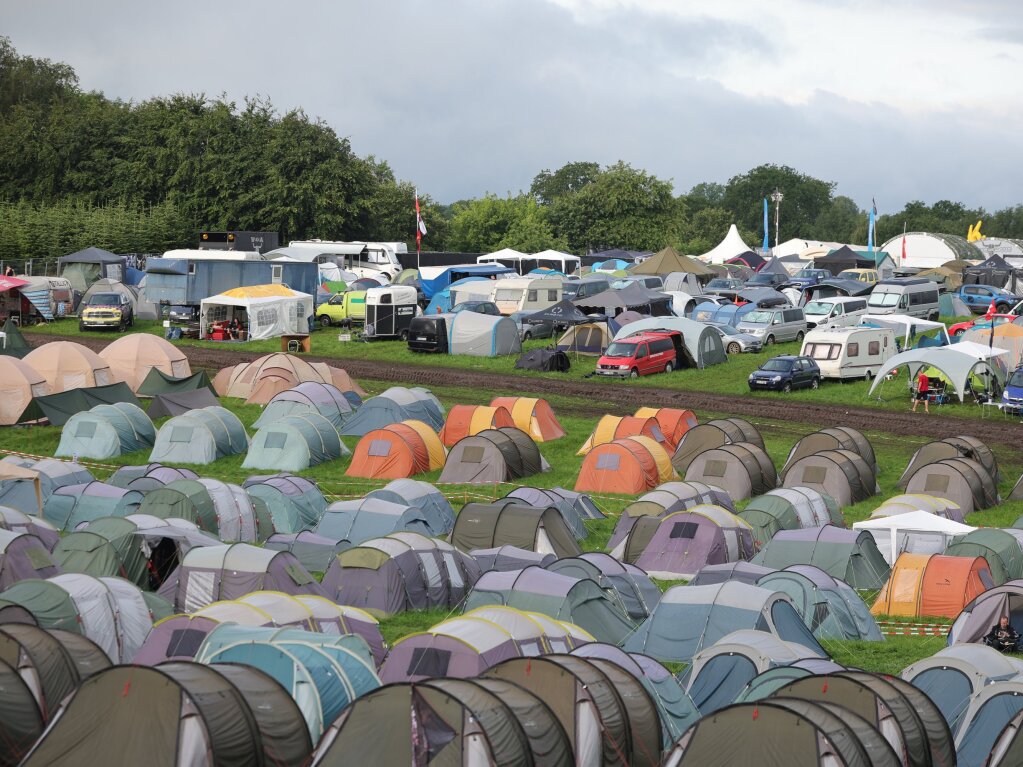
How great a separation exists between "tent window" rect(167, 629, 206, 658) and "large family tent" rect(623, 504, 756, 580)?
29.7ft

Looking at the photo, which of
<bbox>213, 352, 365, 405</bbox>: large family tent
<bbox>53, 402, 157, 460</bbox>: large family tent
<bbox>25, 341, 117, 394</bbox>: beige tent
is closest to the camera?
<bbox>53, 402, 157, 460</bbox>: large family tent

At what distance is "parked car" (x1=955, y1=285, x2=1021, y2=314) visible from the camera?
185ft

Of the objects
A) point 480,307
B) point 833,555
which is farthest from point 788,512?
point 480,307

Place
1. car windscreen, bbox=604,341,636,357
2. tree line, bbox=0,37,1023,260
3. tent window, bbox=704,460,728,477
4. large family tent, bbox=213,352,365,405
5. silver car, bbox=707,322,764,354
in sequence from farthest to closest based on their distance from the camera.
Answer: tree line, bbox=0,37,1023,260 < silver car, bbox=707,322,764,354 < car windscreen, bbox=604,341,636,357 < large family tent, bbox=213,352,365,405 < tent window, bbox=704,460,728,477

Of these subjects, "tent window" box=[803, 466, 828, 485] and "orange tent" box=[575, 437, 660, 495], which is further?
"orange tent" box=[575, 437, 660, 495]

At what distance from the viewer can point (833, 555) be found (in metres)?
21.9

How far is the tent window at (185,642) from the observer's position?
1574 cm

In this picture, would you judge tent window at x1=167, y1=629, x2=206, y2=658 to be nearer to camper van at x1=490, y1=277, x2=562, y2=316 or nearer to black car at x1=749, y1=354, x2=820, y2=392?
black car at x1=749, y1=354, x2=820, y2=392

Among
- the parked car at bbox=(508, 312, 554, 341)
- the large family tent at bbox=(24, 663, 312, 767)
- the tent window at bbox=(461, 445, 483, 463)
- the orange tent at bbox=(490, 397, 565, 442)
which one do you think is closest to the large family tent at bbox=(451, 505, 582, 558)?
the tent window at bbox=(461, 445, 483, 463)

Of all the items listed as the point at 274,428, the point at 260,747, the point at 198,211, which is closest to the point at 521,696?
the point at 260,747

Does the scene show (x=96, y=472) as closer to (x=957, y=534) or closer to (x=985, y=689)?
(x=957, y=534)

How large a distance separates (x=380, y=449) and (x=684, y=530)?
10.0 m

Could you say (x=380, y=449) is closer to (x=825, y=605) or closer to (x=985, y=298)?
(x=825, y=605)

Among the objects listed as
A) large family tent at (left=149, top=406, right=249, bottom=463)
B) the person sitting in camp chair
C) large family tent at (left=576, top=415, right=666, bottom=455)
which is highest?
large family tent at (left=576, top=415, right=666, bottom=455)
